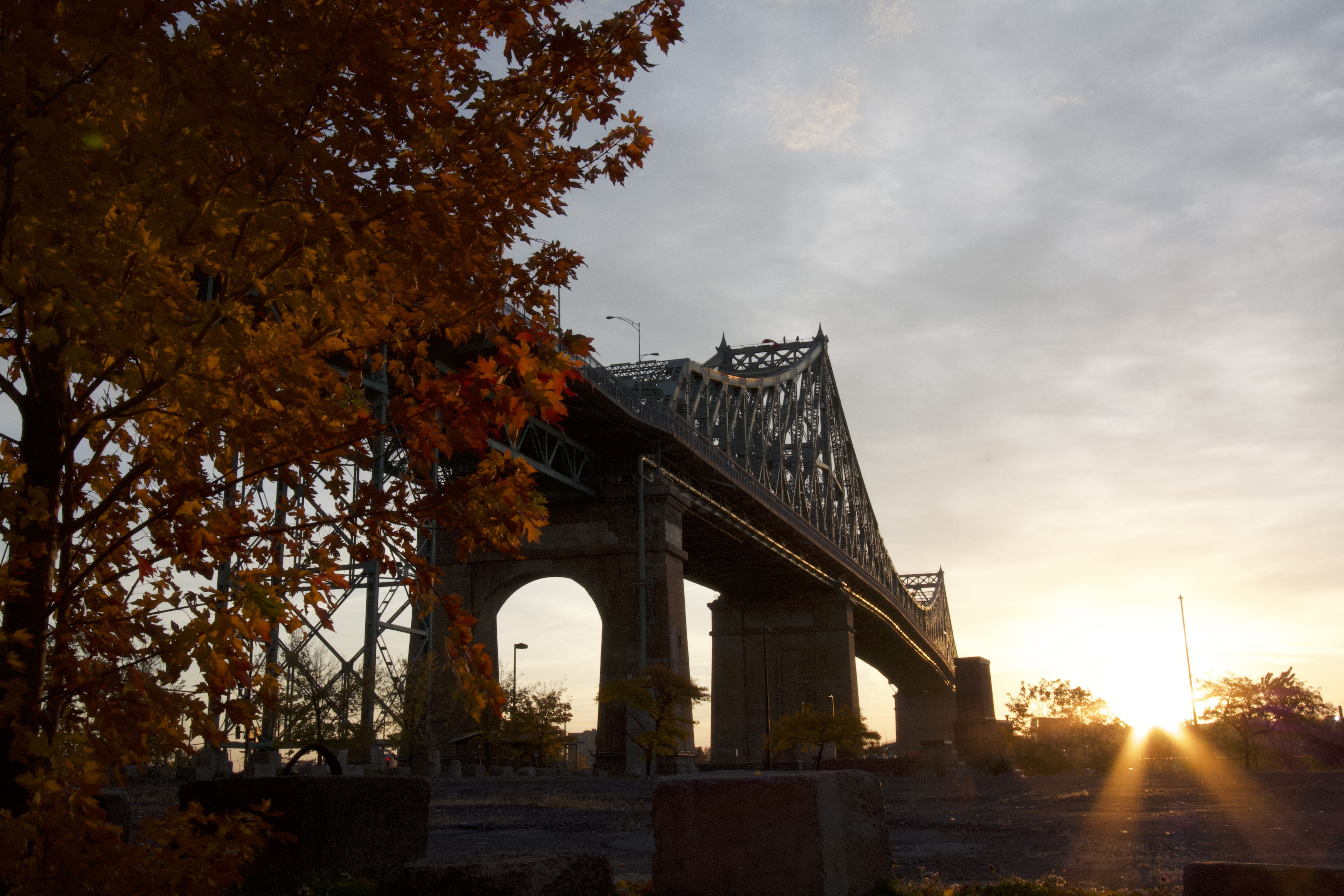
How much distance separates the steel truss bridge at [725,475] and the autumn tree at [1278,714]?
77.2 ft

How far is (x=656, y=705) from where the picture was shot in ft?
132

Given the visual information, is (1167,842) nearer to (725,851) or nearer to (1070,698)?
(725,851)

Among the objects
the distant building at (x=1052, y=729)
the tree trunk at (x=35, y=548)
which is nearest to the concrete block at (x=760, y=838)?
the tree trunk at (x=35, y=548)

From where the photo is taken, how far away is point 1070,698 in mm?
100812

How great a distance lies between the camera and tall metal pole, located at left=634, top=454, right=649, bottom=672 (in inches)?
1698

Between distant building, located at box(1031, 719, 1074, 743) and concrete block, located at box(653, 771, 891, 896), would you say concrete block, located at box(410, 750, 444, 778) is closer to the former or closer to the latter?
concrete block, located at box(653, 771, 891, 896)

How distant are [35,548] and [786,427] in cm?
7456

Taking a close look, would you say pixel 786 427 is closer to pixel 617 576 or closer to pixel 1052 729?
pixel 617 576

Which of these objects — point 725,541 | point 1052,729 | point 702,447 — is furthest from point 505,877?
point 1052,729

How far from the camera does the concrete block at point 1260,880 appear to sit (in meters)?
4.65

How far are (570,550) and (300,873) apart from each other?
1569 inches

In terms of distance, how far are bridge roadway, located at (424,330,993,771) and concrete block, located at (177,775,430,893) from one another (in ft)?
16.6

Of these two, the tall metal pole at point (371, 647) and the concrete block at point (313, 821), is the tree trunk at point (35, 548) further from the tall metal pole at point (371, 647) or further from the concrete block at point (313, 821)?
the tall metal pole at point (371, 647)

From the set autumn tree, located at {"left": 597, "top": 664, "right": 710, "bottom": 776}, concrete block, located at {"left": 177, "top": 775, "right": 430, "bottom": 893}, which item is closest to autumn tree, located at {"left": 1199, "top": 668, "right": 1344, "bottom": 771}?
autumn tree, located at {"left": 597, "top": 664, "right": 710, "bottom": 776}
